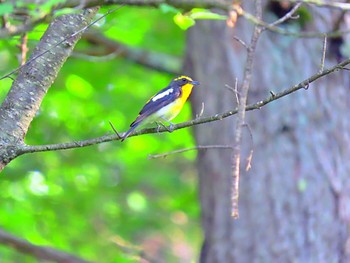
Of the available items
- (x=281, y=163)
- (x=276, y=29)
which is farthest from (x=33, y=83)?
(x=281, y=163)

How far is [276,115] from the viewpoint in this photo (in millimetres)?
5695

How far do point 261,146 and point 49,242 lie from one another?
11.2ft

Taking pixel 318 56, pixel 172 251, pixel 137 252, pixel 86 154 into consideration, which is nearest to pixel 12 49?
pixel 86 154

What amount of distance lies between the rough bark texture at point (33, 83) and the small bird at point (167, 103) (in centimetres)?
121

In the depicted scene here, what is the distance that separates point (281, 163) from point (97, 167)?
2944 mm

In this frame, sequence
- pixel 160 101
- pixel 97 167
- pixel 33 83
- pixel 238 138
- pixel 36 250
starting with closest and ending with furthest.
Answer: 1. pixel 238 138
2. pixel 33 83
3. pixel 160 101
4. pixel 36 250
5. pixel 97 167

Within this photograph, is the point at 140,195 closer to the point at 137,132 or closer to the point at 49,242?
the point at 49,242

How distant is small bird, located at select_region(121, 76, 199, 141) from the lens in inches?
186

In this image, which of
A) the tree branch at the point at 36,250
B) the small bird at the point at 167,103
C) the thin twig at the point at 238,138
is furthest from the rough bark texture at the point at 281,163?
the thin twig at the point at 238,138

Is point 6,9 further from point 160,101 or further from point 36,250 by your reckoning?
point 36,250

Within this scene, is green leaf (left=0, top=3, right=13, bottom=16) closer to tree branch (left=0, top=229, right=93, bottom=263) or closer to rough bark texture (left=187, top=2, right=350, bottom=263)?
tree branch (left=0, top=229, right=93, bottom=263)

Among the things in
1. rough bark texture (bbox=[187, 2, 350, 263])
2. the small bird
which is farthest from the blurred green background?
the small bird

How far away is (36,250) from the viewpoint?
222 inches

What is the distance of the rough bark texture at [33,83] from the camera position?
125 inches
